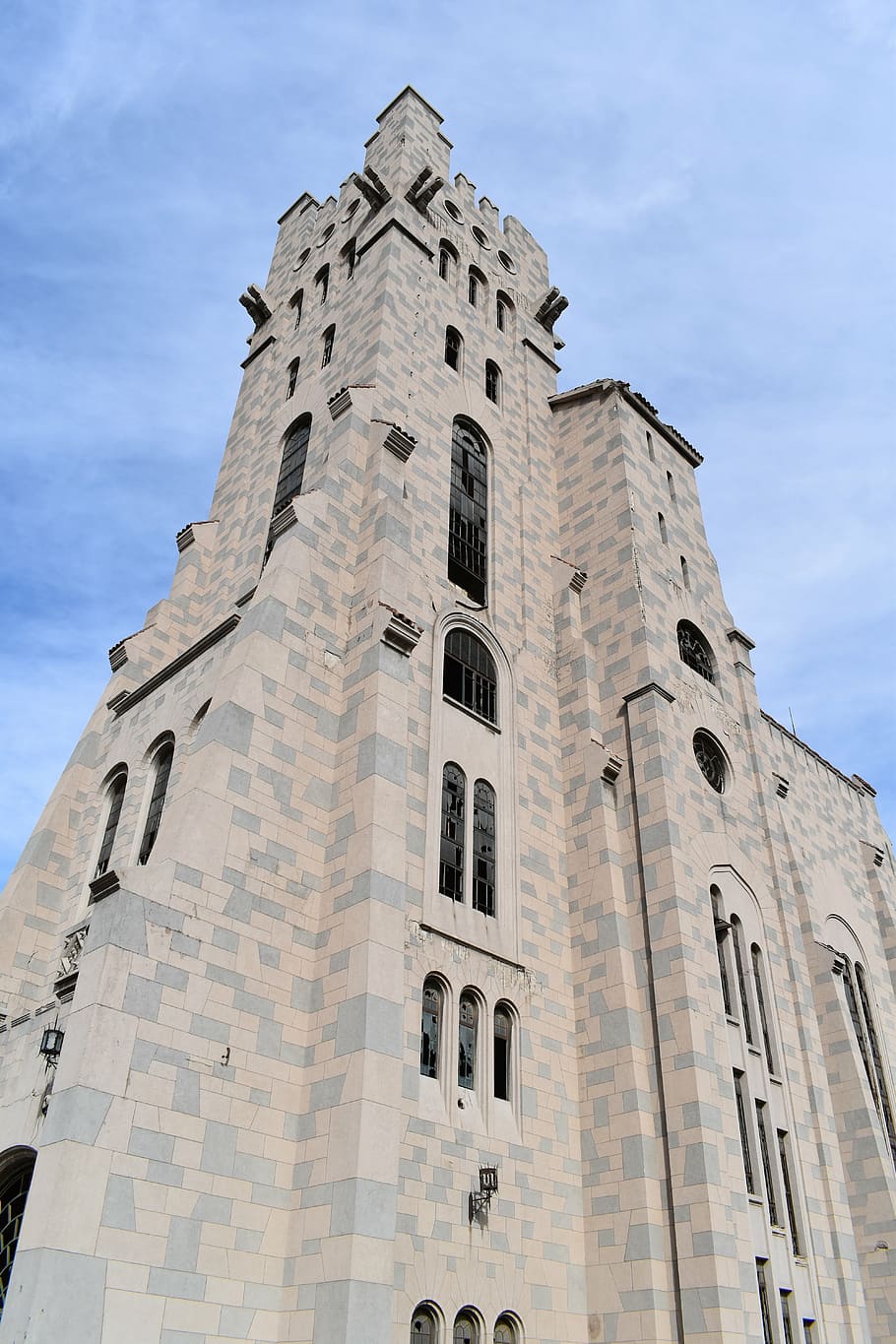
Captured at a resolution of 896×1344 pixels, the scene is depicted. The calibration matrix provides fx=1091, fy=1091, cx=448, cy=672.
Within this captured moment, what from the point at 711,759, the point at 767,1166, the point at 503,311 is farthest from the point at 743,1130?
the point at 503,311

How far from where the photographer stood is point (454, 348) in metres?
30.7

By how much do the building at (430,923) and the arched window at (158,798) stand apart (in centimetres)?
9

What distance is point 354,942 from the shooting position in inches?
673

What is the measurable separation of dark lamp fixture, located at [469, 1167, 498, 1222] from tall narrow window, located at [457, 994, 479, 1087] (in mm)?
1502

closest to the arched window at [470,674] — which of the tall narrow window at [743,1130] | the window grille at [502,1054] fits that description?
the window grille at [502,1054]

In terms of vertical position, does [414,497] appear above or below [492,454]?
below

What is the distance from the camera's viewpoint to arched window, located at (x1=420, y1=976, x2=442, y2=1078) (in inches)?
736

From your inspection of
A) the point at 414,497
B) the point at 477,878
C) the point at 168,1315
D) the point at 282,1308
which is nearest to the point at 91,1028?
Answer: the point at 168,1315

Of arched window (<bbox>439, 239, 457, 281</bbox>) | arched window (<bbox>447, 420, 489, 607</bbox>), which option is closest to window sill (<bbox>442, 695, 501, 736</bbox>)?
arched window (<bbox>447, 420, 489, 607</bbox>)

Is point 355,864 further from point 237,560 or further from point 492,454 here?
point 492,454

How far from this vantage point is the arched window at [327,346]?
3010 centimetres

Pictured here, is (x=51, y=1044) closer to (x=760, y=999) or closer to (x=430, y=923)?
(x=430, y=923)

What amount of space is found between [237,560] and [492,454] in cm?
748

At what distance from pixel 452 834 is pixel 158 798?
6.07 metres
